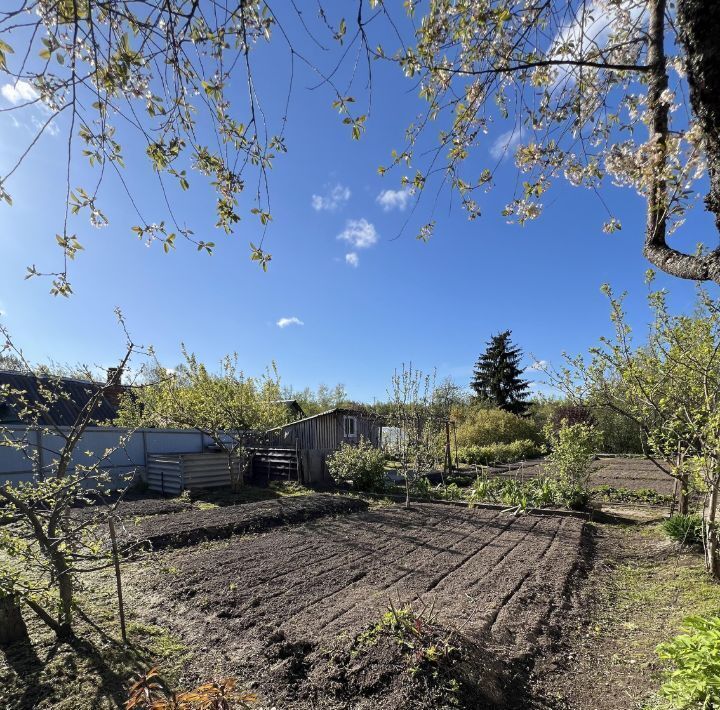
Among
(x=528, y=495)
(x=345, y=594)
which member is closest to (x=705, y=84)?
(x=345, y=594)

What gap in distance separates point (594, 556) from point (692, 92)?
20.5 feet

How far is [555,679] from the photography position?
9.76 ft

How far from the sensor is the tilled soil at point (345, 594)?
2959mm

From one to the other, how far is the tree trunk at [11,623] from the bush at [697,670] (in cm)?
468

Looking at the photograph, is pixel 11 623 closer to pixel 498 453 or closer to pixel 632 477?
pixel 632 477

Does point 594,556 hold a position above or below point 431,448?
below

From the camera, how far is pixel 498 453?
19.4 metres

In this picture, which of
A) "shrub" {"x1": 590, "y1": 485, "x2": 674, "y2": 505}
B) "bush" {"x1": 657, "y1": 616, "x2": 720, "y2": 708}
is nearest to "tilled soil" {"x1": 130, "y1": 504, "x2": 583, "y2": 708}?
"bush" {"x1": 657, "y1": 616, "x2": 720, "y2": 708}

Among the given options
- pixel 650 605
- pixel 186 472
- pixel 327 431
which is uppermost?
pixel 327 431

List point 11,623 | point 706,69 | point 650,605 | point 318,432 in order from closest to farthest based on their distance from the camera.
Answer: point 706,69 < point 11,623 < point 650,605 < point 318,432

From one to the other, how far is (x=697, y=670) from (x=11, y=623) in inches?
193

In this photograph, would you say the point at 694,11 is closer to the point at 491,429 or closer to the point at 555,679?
the point at 555,679

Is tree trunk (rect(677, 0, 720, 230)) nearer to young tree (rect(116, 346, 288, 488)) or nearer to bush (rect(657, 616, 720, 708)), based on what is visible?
bush (rect(657, 616, 720, 708))

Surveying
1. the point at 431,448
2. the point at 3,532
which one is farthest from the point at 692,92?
the point at 431,448
